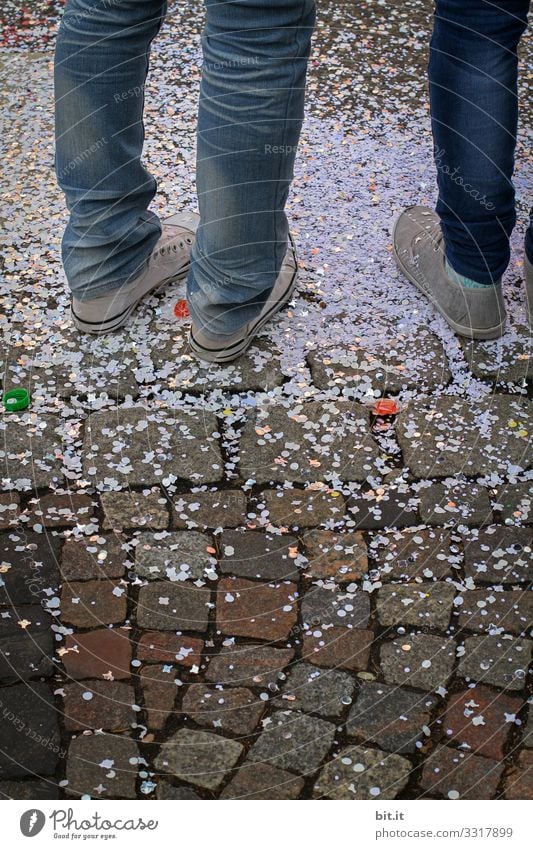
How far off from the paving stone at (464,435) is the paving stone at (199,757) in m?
0.82

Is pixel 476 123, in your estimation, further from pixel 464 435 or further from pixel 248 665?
pixel 248 665

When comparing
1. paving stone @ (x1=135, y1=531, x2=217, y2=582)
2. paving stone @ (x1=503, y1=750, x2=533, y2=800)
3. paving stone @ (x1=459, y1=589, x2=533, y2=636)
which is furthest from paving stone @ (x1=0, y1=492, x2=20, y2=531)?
paving stone @ (x1=503, y1=750, x2=533, y2=800)

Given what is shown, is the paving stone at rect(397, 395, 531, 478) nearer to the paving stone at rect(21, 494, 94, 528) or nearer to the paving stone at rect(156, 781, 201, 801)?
the paving stone at rect(21, 494, 94, 528)

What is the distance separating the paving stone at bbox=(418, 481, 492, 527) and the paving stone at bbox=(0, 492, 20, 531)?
91 centimetres

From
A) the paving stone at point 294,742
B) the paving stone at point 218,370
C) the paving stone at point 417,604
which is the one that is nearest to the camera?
the paving stone at point 294,742

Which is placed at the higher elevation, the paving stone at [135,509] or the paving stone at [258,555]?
the paving stone at [135,509]

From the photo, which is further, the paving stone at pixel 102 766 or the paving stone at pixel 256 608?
the paving stone at pixel 256 608

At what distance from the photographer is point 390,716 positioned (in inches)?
68.7

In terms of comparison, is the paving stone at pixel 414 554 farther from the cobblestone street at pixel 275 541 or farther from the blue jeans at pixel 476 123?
the blue jeans at pixel 476 123

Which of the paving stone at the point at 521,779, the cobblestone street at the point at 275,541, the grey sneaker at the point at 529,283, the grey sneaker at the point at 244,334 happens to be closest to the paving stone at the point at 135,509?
the cobblestone street at the point at 275,541

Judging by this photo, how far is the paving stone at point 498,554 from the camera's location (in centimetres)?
198

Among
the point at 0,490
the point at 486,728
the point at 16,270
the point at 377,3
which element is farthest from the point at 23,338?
the point at 377,3
